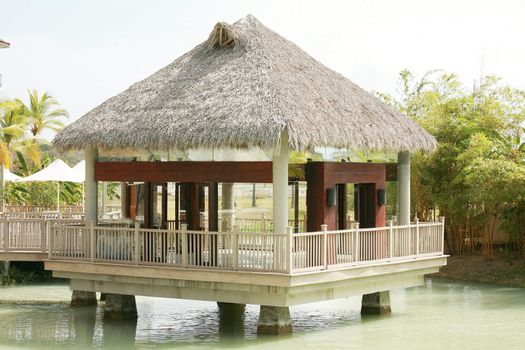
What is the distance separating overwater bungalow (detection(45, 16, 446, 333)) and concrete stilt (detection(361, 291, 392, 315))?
0.03 metres

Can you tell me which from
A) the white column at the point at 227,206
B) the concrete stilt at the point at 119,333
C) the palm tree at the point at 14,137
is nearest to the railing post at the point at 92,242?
the concrete stilt at the point at 119,333

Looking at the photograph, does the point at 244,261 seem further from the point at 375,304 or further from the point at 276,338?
the point at 375,304

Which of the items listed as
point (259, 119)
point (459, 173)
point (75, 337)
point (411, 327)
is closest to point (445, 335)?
point (411, 327)

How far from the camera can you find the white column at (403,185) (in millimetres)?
22875

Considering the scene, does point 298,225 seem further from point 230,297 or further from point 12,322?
point 12,322

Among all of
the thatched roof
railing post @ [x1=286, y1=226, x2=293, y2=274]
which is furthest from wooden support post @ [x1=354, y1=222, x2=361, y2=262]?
railing post @ [x1=286, y1=226, x2=293, y2=274]

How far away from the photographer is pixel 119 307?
2152 cm

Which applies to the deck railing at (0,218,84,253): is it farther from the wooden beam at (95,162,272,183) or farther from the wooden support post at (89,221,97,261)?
the wooden support post at (89,221,97,261)

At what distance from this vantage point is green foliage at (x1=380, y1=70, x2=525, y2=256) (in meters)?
28.7

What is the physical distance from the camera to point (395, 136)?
21.8 m

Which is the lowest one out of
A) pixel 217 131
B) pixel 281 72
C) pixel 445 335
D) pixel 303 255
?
pixel 445 335

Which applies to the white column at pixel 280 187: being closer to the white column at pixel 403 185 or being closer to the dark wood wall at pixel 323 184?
the dark wood wall at pixel 323 184

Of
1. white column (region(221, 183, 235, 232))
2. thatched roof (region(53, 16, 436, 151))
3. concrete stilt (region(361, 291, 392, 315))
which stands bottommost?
concrete stilt (region(361, 291, 392, 315))

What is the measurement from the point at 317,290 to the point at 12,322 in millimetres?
6577
